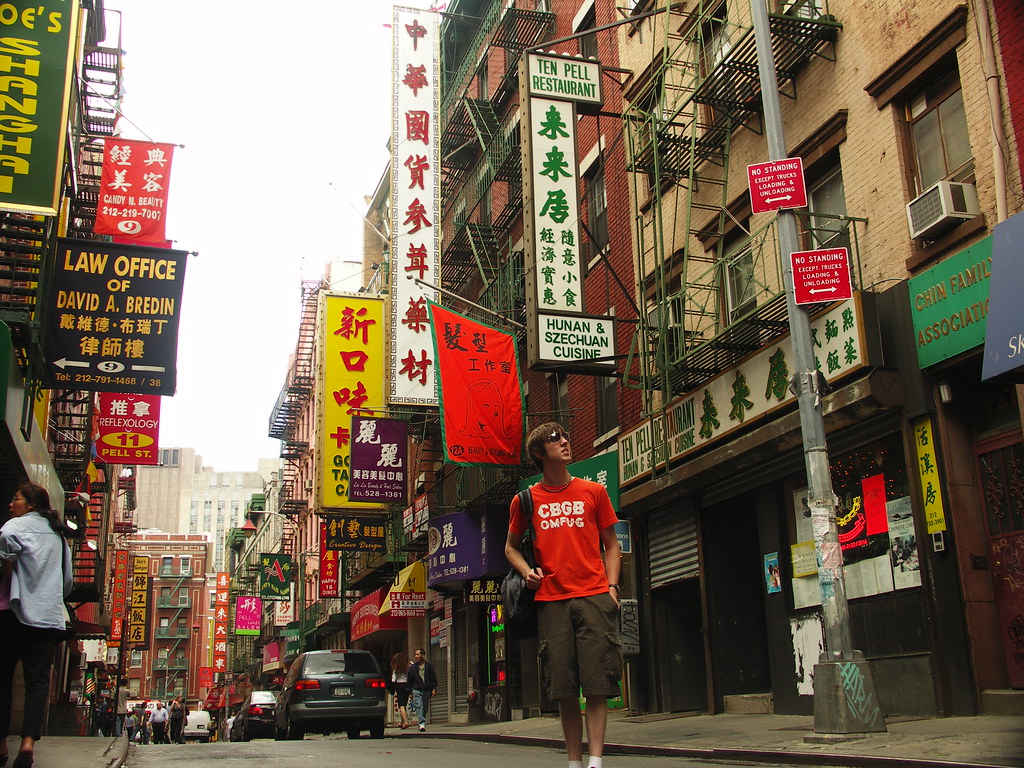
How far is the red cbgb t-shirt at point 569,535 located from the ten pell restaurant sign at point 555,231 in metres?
9.72

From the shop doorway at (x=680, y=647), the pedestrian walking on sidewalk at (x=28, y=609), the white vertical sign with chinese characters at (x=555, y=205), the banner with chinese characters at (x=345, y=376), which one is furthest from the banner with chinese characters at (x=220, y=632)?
the pedestrian walking on sidewalk at (x=28, y=609)

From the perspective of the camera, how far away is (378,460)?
2575 cm

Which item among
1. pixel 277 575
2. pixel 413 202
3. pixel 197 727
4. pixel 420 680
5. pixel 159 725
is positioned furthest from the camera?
pixel 277 575

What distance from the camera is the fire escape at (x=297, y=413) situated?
163 ft

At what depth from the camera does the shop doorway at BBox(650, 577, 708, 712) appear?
15.6 m

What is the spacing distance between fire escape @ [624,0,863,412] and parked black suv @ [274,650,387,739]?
711cm

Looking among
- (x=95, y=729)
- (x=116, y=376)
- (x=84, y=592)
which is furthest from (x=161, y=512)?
(x=116, y=376)

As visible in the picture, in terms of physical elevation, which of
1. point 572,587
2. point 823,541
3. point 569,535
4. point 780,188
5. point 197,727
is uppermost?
point 780,188

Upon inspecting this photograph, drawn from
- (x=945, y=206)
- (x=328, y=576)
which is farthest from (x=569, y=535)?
(x=328, y=576)

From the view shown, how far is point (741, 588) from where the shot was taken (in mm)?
14828

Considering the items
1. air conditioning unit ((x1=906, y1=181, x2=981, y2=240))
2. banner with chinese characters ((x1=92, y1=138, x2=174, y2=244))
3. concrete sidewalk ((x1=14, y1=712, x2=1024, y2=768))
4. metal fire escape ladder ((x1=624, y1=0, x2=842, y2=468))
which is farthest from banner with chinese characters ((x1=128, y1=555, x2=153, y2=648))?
air conditioning unit ((x1=906, y1=181, x2=981, y2=240))

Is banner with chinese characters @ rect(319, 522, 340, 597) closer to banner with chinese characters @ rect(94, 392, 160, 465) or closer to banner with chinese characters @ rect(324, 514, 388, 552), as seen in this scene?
banner with chinese characters @ rect(324, 514, 388, 552)

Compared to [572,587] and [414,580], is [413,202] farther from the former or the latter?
[572,587]

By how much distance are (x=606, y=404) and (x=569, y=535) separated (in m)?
13.8
